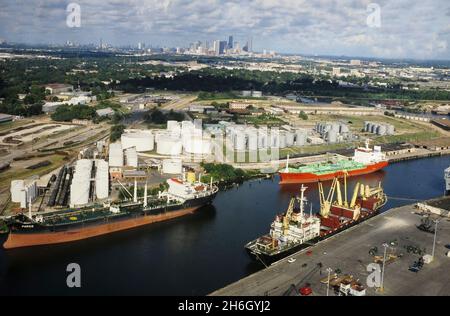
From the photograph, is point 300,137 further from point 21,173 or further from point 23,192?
point 23,192

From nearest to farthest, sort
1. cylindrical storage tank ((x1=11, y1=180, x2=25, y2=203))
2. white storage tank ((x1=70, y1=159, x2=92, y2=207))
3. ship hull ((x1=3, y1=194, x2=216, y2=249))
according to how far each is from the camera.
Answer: ship hull ((x1=3, y1=194, x2=216, y2=249))
white storage tank ((x1=70, y1=159, x2=92, y2=207))
cylindrical storage tank ((x1=11, y1=180, x2=25, y2=203))

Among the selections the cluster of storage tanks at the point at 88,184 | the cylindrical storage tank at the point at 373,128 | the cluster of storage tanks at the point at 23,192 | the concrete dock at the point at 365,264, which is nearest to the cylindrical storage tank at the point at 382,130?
the cylindrical storage tank at the point at 373,128

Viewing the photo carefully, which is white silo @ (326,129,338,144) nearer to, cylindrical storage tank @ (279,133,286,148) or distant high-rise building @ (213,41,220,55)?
cylindrical storage tank @ (279,133,286,148)

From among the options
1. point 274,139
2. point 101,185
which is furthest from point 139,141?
point 101,185

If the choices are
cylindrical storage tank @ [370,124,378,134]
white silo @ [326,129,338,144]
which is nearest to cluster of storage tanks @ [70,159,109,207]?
white silo @ [326,129,338,144]

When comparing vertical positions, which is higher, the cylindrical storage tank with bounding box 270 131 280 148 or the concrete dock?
the cylindrical storage tank with bounding box 270 131 280 148

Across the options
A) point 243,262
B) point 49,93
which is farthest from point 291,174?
point 49,93

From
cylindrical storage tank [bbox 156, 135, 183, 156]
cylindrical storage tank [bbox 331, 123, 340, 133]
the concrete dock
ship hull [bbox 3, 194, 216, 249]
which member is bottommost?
ship hull [bbox 3, 194, 216, 249]

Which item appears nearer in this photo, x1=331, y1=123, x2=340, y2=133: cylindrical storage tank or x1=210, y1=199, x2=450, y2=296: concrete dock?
x1=210, y1=199, x2=450, y2=296: concrete dock
